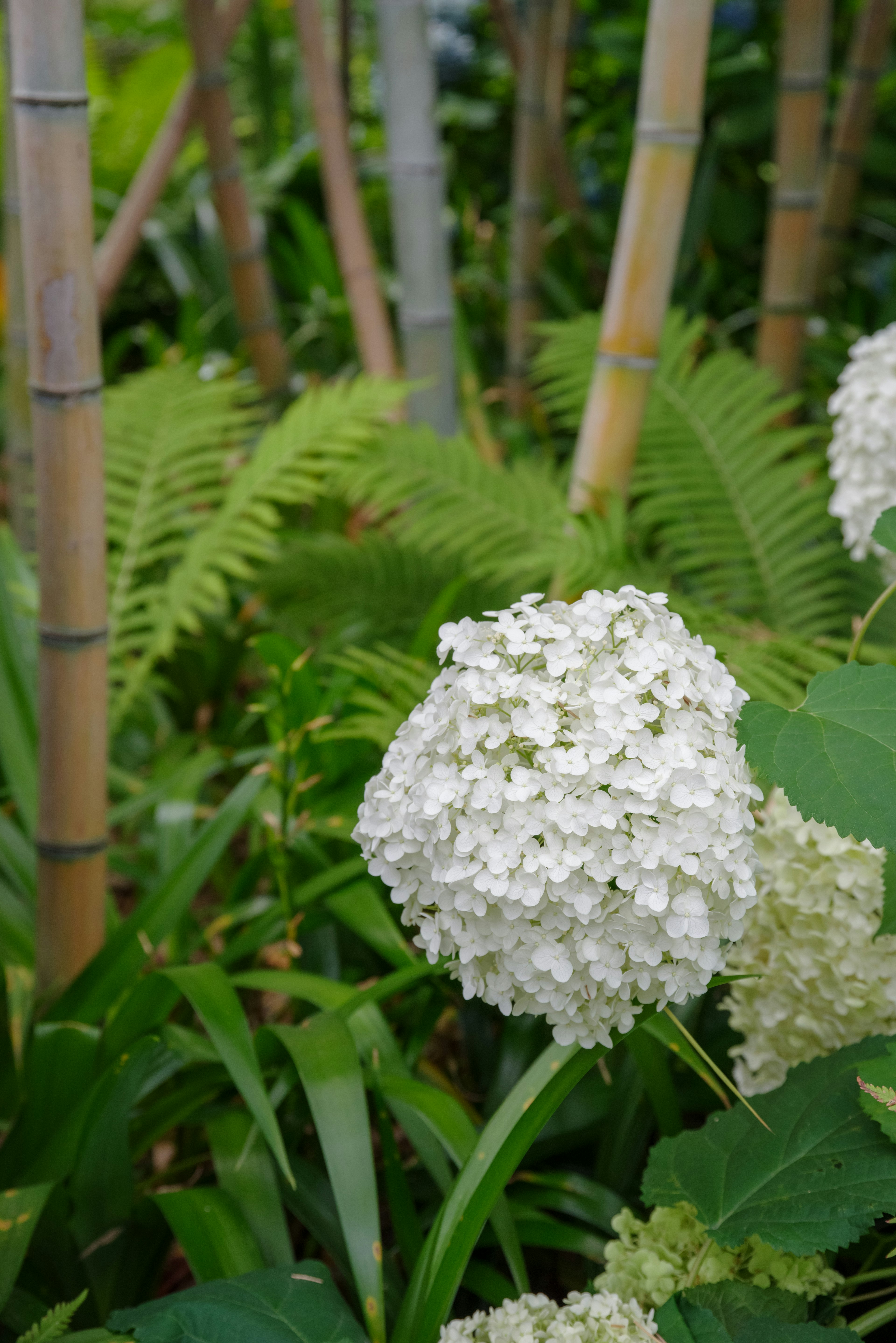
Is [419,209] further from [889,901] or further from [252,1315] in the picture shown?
[252,1315]

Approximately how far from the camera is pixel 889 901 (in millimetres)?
840

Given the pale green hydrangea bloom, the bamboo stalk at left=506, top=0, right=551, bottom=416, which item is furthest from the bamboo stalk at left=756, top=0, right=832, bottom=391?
the pale green hydrangea bloom

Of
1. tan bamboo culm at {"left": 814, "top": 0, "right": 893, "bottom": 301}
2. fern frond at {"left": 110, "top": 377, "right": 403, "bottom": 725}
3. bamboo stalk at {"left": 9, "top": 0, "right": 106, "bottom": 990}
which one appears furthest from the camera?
tan bamboo culm at {"left": 814, "top": 0, "right": 893, "bottom": 301}

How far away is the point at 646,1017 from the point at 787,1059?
0.90 ft

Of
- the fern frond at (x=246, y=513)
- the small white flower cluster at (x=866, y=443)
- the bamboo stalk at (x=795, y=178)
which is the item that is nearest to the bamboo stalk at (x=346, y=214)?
the fern frond at (x=246, y=513)

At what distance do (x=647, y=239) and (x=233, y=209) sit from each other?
4.25 ft

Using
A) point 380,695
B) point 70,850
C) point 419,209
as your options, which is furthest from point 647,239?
point 70,850

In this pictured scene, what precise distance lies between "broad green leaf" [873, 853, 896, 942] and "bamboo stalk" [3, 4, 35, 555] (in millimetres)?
1818

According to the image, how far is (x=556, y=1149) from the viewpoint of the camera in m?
1.16

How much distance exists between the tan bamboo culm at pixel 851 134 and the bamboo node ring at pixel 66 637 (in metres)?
1.83

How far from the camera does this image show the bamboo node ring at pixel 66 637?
116cm

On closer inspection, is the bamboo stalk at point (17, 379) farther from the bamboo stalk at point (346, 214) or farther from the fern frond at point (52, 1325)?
the fern frond at point (52, 1325)

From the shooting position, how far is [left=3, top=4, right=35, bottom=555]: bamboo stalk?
2188 mm

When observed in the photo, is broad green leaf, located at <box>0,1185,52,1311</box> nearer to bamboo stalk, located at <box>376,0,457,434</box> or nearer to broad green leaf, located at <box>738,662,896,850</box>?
broad green leaf, located at <box>738,662,896,850</box>
